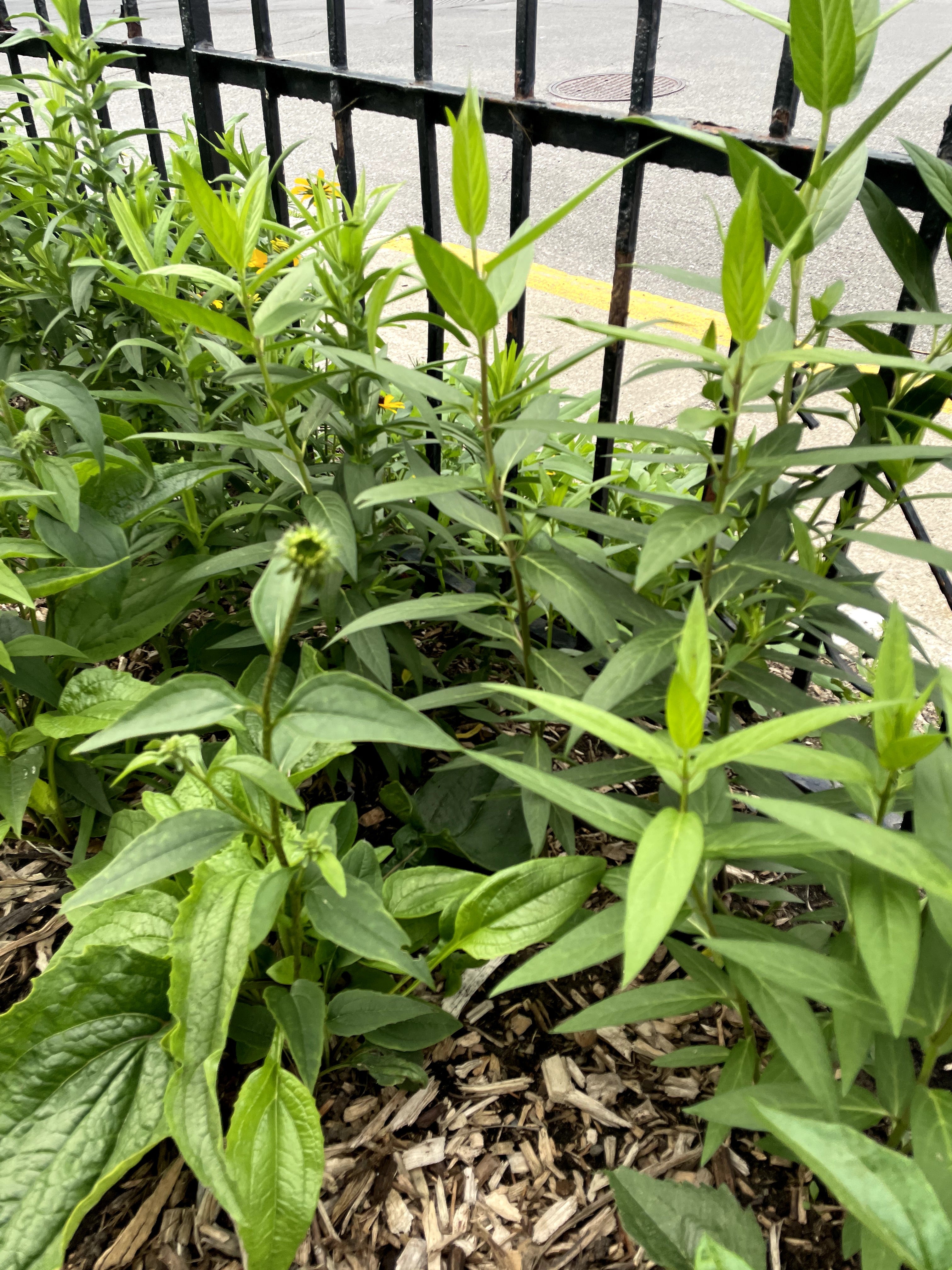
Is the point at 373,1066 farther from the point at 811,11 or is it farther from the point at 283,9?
the point at 283,9

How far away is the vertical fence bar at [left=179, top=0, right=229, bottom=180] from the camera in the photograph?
2680mm

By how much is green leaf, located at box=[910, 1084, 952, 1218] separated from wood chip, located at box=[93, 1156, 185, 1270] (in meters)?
1.04

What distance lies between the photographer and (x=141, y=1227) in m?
1.43

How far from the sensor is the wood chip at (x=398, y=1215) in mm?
1442

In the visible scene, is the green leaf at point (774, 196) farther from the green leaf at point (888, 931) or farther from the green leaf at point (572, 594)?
the green leaf at point (888, 931)

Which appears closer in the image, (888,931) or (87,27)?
(888,931)

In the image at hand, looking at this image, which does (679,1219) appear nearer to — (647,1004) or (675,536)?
(647,1004)

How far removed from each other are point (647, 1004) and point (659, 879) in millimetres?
381

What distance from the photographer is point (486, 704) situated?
2.00m

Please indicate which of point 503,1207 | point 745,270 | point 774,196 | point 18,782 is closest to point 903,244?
point 774,196

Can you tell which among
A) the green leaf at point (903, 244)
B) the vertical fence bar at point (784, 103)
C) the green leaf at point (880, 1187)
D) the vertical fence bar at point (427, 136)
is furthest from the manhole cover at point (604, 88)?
the green leaf at point (880, 1187)

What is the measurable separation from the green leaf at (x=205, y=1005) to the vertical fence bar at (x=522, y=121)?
4.02 feet

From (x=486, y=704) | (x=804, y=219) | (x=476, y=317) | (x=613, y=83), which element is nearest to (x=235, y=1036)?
(x=486, y=704)

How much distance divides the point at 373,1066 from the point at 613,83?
8.91 metres
